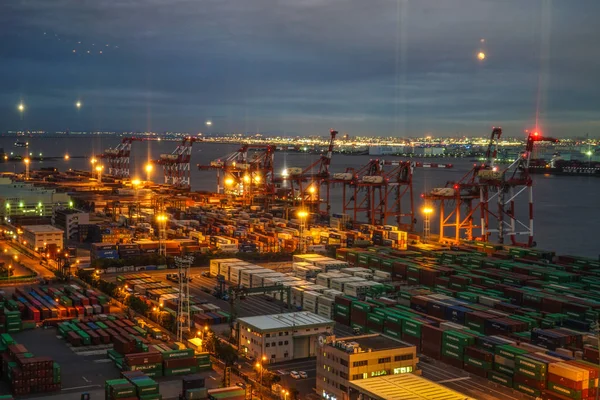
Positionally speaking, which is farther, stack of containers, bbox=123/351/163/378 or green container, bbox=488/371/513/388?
stack of containers, bbox=123/351/163/378

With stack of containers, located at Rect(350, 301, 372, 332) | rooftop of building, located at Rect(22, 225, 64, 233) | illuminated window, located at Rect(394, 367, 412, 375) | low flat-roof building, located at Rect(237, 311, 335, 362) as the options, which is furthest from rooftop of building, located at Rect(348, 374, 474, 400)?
rooftop of building, located at Rect(22, 225, 64, 233)

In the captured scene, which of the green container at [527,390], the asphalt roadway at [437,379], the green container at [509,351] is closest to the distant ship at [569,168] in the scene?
the asphalt roadway at [437,379]

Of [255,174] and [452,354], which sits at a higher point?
[255,174]

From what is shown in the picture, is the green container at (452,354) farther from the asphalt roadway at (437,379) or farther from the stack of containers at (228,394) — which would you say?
the stack of containers at (228,394)

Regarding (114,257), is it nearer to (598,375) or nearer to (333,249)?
(333,249)

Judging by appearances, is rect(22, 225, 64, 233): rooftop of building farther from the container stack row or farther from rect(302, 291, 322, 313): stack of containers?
the container stack row

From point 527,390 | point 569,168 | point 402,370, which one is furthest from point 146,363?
point 569,168

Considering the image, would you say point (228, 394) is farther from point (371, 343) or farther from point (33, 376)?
point (33, 376)
